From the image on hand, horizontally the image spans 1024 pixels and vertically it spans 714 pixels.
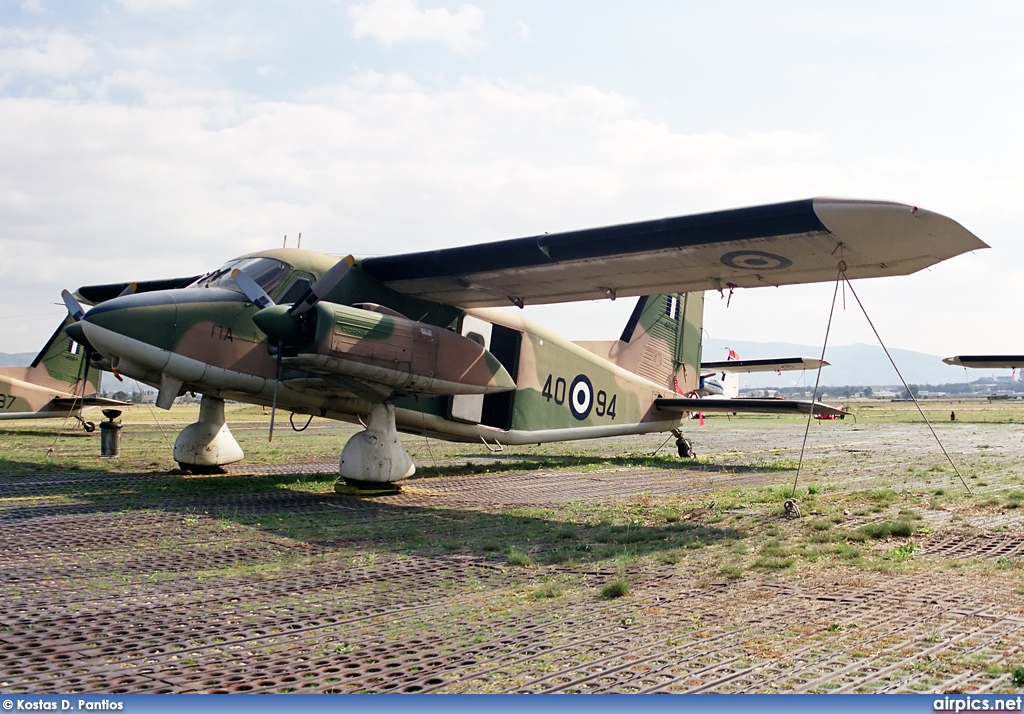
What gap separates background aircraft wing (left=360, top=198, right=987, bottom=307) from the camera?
8.72m

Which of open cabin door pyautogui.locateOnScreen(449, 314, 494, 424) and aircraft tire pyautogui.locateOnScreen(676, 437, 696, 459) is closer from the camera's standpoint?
open cabin door pyautogui.locateOnScreen(449, 314, 494, 424)

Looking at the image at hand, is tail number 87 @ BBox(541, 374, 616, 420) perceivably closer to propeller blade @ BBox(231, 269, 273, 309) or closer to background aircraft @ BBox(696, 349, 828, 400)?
background aircraft @ BBox(696, 349, 828, 400)

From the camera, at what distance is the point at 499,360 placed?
48.6 ft

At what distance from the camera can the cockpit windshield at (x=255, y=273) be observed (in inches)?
470

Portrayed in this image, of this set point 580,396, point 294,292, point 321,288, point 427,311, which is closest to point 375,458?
point 321,288

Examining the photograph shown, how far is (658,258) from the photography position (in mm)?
11016

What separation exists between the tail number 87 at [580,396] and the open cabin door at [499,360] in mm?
1058

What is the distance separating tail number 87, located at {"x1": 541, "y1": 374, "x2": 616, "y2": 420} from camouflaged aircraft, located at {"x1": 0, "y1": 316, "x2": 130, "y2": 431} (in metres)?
15.7

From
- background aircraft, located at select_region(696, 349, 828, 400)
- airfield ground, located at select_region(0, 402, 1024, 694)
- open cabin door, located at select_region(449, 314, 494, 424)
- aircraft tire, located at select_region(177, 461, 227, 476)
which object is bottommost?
aircraft tire, located at select_region(177, 461, 227, 476)

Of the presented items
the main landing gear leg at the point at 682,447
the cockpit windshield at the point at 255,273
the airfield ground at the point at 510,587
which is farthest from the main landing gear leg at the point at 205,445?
the main landing gear leg at the point at 682,447

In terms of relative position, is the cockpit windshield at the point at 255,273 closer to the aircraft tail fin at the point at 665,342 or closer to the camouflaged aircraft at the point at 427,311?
the camouflaged aircraft at the point at 427,311

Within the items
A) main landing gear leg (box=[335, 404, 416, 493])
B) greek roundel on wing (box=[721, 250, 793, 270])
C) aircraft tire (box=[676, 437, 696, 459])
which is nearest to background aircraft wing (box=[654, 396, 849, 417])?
aircraft tire (box=[676, 437, 696, 459])

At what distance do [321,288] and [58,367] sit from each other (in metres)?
19.2

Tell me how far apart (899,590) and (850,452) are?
16.0 metres
